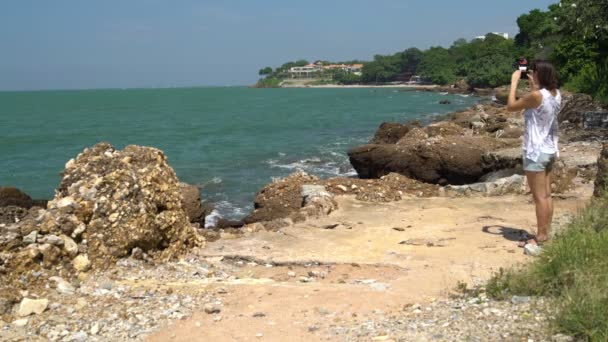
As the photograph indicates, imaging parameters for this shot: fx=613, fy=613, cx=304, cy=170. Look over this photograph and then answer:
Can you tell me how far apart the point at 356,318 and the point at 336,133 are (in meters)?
30.8

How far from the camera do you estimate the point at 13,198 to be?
11.9 m

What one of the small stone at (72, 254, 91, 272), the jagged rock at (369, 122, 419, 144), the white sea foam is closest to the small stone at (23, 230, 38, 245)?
the small stone at (72, 254, 91, 272)

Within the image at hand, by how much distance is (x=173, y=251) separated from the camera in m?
6.83

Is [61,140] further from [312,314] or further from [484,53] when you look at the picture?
[484,53]

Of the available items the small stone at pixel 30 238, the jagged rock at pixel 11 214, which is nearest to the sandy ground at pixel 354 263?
the small stone at pixel 30 238

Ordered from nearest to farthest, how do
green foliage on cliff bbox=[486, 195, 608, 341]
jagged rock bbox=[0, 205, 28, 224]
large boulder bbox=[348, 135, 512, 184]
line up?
1. green foliage on cliff bbox=[486, 195, 608, 341]
2. jagged rock bbox=[0, 205, 28, 224]
3. large boulder bbox=[348, 135, 512, 184]

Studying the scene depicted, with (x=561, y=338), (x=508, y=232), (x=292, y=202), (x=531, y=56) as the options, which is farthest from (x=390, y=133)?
(x=531, y=56)

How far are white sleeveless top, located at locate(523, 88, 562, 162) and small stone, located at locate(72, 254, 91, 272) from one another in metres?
4.56

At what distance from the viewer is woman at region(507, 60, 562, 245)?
6223mm

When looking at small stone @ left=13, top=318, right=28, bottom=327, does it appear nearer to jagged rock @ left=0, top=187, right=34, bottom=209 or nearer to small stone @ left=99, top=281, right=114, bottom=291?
small stone @ left=99, top=281, right=114, bottom=291

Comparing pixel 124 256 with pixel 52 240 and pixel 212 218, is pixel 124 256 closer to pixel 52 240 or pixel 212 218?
pixel 52 240

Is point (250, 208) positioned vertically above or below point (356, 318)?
below

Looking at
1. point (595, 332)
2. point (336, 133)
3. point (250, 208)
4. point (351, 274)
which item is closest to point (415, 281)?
point (351, 274)

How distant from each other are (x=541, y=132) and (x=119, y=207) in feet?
14.6
